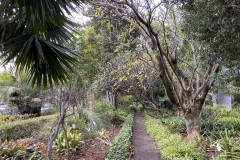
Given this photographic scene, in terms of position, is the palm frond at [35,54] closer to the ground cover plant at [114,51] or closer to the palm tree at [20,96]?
the ground cover plant at [114,51]

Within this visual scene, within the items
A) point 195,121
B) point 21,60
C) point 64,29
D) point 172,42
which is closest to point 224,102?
point 195,121

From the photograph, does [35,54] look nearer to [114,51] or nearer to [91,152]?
[114,51]

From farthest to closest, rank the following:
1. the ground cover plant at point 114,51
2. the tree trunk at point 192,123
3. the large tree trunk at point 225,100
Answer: the large tree trunk at point 225,100, the tree trunk at point 192,123, the ground cover plant at point 114,51

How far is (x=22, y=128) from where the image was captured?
238 inches

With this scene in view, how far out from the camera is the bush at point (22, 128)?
217 inches

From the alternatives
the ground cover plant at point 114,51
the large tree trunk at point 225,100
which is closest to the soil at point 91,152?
the ground cover plant at point 114,51

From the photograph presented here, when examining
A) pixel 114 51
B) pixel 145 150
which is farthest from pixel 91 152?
pixel 114 51

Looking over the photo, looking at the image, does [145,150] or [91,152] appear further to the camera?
[145,150]

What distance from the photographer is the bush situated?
5.51 m

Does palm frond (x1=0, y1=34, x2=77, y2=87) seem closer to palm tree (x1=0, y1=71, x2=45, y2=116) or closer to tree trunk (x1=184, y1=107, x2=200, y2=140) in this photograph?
tree trunk (x1=184, y1=107, x2=200, y2=140)

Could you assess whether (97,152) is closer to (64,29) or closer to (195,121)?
(195,121)

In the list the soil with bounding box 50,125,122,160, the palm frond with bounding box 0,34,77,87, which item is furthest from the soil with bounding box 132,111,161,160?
the palm frond with bounding box 0,34,77,87

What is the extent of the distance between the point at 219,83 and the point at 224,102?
6.38 m

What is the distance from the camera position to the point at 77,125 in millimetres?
6281
